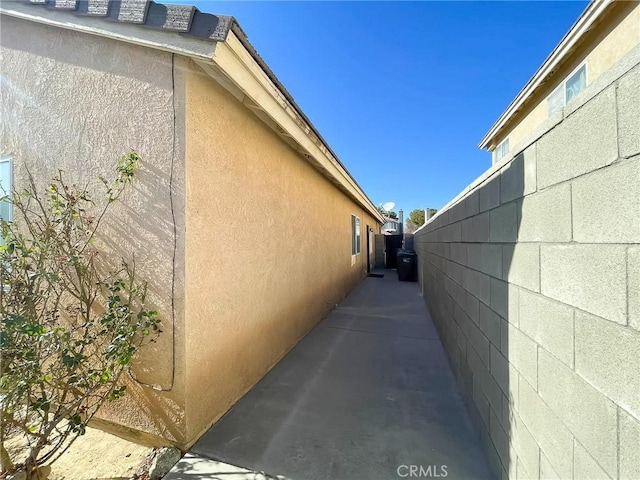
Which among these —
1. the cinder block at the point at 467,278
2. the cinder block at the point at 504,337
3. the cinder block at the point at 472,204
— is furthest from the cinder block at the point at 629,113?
the cinder block at the point at 467,278

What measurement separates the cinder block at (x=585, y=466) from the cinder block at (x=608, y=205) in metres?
0.95

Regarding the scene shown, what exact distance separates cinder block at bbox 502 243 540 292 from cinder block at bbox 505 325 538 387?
35 cm

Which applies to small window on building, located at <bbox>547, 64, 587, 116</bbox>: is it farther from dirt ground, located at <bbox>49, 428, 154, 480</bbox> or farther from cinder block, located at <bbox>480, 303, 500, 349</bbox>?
dirt ground, located at <bbox>49, 428, 154, 480</bbox>

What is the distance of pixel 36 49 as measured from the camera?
3.12 metres

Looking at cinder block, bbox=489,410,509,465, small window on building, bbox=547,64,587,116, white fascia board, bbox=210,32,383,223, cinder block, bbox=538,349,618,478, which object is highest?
small window on building, bbox=547,64,587,116

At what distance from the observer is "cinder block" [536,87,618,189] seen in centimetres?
114

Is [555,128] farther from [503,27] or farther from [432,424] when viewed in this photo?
[503,27]

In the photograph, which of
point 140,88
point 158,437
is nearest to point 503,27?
point 140,88

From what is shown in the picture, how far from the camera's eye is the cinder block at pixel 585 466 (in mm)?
1153

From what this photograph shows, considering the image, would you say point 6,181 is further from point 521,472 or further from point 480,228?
point 521,472

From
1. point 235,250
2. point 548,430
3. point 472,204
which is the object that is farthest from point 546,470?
point 235,250

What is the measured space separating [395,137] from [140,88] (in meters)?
13.7

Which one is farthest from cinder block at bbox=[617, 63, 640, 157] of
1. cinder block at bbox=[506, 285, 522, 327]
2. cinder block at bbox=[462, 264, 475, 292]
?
cinder block at bbox=[462, 264, 475, 292]

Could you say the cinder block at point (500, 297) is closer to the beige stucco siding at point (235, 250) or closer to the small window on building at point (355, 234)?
the beige stucco siding at point (235, 250)
